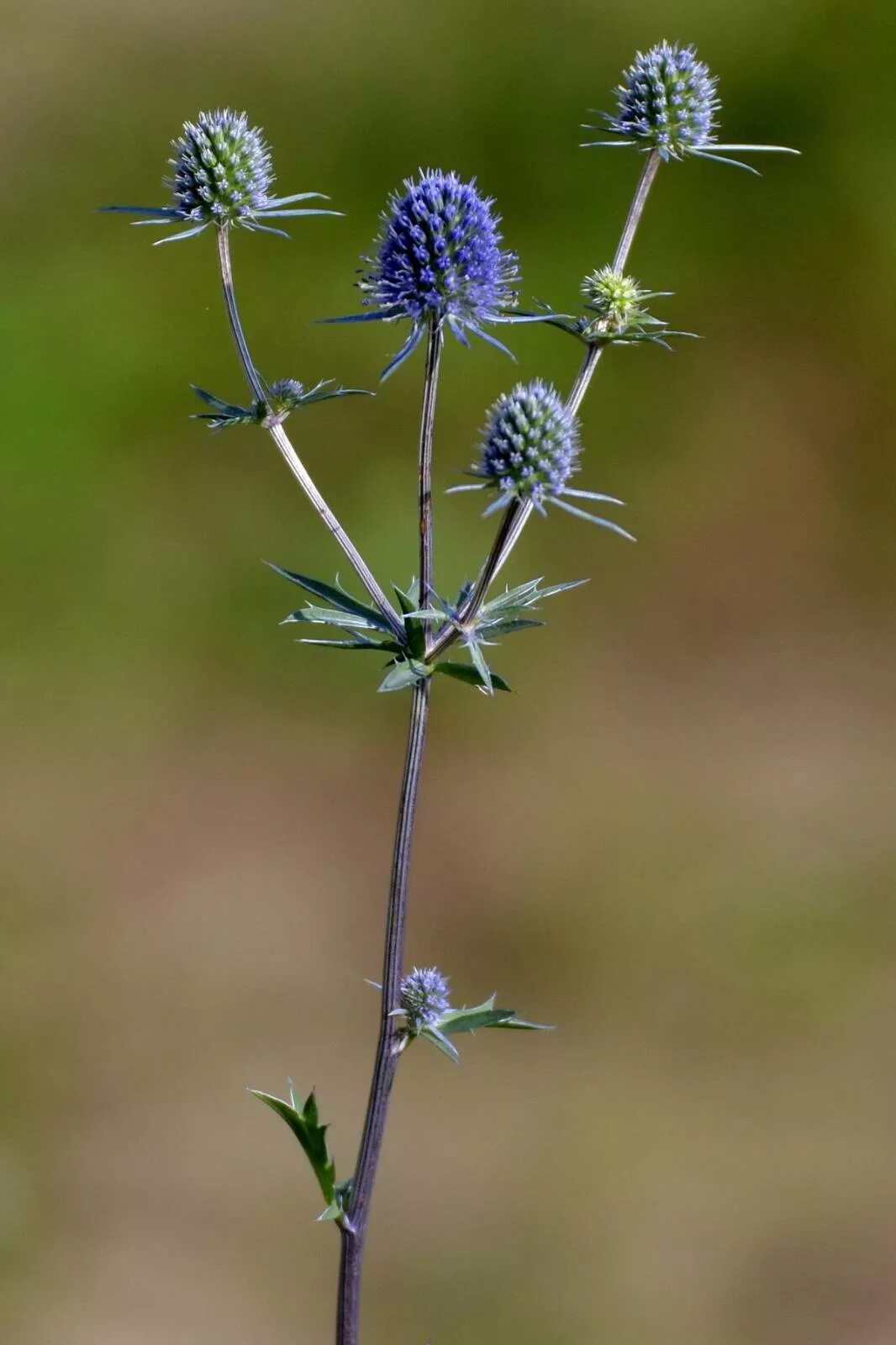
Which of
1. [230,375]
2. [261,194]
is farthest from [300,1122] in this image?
[230,375]

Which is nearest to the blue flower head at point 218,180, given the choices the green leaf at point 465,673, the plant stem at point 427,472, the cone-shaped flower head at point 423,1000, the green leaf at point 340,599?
the plant stem at point 427,472

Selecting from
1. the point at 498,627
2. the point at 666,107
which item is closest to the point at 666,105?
the point at 666,107

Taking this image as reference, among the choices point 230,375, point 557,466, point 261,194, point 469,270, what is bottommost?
point 557,466

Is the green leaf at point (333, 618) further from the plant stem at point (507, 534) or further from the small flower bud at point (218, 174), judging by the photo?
the small flower bud at point (218, 174)

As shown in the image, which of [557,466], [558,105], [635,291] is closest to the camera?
[557,466]

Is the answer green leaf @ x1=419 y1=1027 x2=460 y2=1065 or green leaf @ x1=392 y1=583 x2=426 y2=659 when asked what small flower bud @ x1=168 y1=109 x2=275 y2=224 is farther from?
green leaf @ x1=419 y1=1027 x2=460 y2=1065

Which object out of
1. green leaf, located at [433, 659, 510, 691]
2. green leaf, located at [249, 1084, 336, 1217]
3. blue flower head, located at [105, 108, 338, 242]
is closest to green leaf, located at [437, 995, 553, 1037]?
green leaf, located at [249, 1084, 336, 1217]

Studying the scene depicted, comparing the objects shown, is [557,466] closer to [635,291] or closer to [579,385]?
[579,385]
